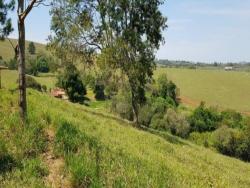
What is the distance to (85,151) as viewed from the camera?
801 cm

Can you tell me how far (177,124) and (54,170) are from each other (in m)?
81.0

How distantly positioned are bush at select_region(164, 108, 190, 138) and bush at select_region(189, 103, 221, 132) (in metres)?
4.73

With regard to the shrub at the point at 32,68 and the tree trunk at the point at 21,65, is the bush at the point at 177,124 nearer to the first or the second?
the shrub at the point at 32,68

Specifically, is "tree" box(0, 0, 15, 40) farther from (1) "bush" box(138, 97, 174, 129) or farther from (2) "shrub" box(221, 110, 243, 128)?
(2) "shrub" box(221, 110, 243, 128)

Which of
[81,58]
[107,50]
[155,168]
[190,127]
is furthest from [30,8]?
[190,127]

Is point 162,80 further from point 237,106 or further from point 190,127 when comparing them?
point 190,127

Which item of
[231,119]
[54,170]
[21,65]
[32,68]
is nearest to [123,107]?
[231,119]

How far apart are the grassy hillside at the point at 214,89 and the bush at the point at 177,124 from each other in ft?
120

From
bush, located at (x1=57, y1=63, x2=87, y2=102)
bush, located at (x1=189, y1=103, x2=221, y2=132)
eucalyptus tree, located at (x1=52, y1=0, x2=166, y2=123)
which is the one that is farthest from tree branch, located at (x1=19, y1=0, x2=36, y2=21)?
bush, located at (x1=189, y1=103, x2=221, y2=132)

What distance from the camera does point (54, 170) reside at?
24.4 feet

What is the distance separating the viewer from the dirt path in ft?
22.7

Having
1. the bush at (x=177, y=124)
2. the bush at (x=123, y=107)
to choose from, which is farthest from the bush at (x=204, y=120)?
the bush at (x=123, y=107)

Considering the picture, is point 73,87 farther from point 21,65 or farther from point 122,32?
point 21,65

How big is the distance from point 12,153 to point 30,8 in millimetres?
3631
